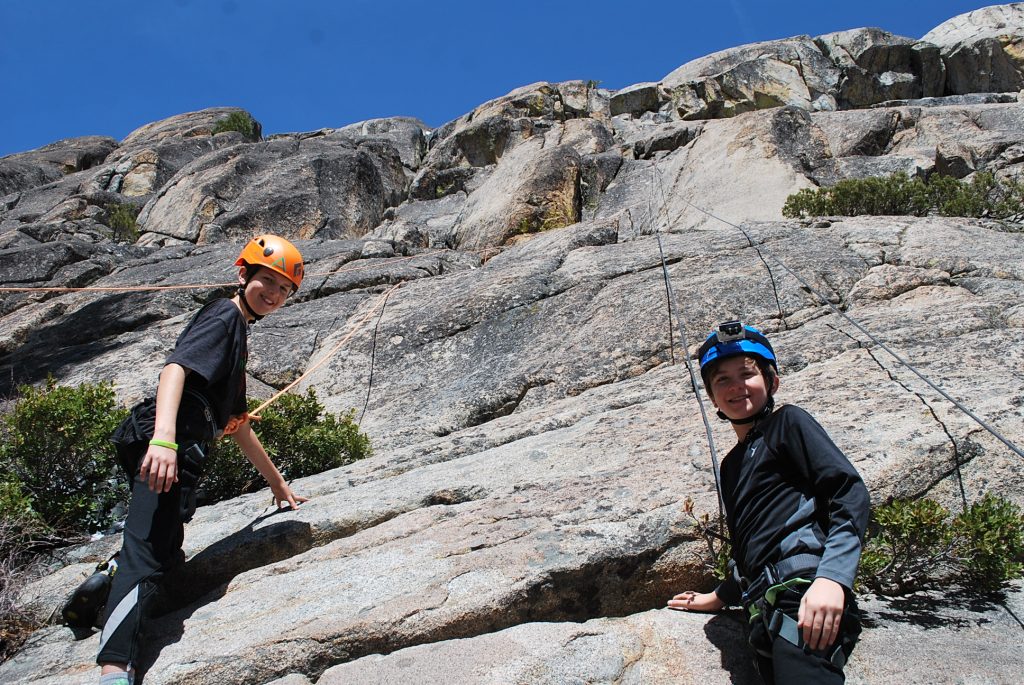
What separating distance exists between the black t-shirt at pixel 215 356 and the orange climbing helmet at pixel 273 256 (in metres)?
0.26

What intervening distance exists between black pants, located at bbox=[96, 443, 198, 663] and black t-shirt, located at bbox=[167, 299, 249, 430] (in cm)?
31

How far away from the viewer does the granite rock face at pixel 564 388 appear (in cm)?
327

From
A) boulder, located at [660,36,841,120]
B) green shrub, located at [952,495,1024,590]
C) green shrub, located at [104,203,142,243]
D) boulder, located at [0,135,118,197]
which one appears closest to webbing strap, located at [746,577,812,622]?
green shrub, located at [952,495,1024,590]

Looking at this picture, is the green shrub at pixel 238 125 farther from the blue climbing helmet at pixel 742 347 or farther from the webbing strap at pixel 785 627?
the webbing strap at pixel 785 627

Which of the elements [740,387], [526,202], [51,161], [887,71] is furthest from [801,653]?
[51,161]

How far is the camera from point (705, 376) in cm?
310

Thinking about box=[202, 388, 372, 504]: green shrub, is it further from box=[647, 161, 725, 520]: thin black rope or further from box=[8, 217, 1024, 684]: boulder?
box=[647, 161, 725, 520]: thin black rope

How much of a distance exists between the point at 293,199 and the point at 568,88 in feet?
54.4

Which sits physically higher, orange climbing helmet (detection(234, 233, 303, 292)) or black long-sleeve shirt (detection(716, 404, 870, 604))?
orange climbing helmet (detection(234, 233, 303, 292))

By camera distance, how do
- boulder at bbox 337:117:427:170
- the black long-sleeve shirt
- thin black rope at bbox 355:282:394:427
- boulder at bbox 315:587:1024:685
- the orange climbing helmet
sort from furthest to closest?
boulder at bbox 337:117:427:170 → thin black rope at bbox 355:282:394:427 → the orange climbing helmet → boulder at bbox 315:587:1024:685 → the black long-sleeve shirt

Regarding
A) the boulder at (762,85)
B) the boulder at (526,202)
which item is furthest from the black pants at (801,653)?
the boulder at (762,85)

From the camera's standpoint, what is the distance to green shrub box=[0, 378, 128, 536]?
5.65 meters

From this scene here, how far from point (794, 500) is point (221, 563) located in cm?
302

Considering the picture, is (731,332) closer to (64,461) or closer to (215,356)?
(215,356)
